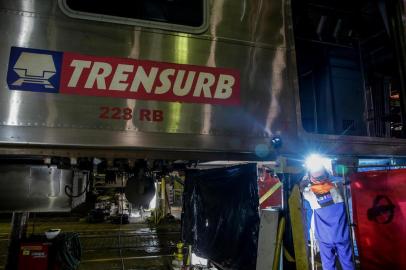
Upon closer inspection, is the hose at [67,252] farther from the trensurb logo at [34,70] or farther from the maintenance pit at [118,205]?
the trensurb logo at [34,70]

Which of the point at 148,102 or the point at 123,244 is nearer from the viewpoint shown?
the point at 148,102

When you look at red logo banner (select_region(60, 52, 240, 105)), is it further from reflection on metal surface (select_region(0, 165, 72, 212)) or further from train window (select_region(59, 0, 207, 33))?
reflection on metal surface (select_region(0, 165, 72, 212))

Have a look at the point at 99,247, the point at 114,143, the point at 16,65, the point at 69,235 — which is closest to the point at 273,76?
the point at 114,143

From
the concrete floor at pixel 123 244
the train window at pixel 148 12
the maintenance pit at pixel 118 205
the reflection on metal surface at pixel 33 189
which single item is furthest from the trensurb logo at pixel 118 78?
the concrete floor at pixel 123 244

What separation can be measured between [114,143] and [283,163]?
4.82 ft

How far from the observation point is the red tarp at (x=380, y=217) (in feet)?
12.8

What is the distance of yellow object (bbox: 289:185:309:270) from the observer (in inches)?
95.2

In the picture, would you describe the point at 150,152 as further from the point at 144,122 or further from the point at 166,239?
the point at 166,239

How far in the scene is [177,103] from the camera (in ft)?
7.11

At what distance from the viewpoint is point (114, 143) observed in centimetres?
201

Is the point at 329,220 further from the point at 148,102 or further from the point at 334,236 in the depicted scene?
the point at 148,102

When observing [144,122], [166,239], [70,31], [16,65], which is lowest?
Result: [166,239]

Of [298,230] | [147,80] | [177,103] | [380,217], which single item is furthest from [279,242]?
[380,217]

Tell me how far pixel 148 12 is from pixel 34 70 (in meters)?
0.97
